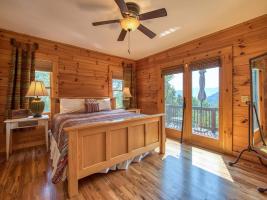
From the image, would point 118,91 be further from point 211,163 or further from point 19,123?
point 211,163

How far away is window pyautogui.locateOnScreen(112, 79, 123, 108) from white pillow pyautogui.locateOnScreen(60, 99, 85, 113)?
134 cm

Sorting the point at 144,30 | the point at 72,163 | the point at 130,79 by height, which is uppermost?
the point at 144,30

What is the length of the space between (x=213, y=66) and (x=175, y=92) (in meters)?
1.16

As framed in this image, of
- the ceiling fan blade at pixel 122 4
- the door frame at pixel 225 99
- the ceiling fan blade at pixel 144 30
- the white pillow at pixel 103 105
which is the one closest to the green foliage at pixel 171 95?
the door frame at pixel 225 99

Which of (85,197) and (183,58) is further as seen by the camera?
(183,58)

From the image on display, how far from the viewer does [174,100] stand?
394cm

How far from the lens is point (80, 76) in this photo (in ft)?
12.8

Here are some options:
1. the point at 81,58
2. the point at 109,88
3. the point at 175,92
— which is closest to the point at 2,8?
the point at 81,58

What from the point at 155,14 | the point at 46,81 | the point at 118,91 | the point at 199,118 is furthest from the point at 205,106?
the point at 46,81

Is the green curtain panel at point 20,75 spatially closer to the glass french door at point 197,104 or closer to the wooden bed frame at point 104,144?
the wooden bed frame at point 104,144

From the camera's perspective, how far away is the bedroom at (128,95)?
72.2 inches

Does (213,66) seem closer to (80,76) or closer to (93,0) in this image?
(93,0)

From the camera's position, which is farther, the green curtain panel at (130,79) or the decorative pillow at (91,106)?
the green curtain panel at (130,79)

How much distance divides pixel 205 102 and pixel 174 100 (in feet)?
2.87
